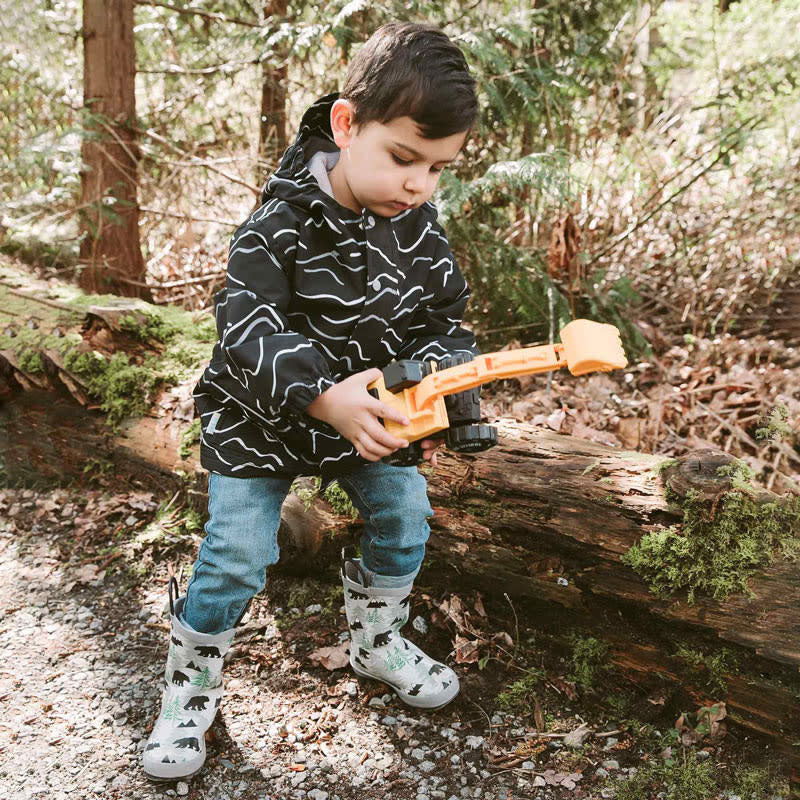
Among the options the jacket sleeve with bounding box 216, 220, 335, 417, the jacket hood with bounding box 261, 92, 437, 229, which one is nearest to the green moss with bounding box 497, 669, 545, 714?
the jacket sleeve with bounding box 216, 220, 335, 417

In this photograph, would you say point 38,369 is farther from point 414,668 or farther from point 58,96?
point 58,96

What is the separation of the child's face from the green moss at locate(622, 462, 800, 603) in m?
1.34

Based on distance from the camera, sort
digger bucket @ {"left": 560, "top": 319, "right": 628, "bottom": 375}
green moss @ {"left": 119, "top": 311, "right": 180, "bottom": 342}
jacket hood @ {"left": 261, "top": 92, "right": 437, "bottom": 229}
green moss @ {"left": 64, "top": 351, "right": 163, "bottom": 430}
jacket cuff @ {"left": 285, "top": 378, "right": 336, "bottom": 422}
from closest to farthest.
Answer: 1. digger bucket @ {"left": 560, "top": 319, "right": 628, "bottom": 375}
2. jacket cuff @ {"left": 285, "top": 378, "right": 336, "bottom": 422}
3. jacket hood @ {"left": 261, "top": 92, "right": 437, "bottom": 229}
4. green moss @ {"left": 64, "top": 351, "right": 163, "bottom": 430}
5. green moss @ {"left": 119, "top": 311, "right": 180, "bottom": 342}

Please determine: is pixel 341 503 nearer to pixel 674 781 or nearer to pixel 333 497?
pixel 333 497

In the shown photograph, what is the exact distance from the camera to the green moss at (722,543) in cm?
221

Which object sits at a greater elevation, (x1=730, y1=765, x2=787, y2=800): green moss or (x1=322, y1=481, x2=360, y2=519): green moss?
(x1=322, y1=481, x2=360, y2=519): green moss

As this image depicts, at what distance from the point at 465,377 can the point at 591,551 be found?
1030mm

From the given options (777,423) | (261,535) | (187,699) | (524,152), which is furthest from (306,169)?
(524,152)

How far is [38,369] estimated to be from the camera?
364cm

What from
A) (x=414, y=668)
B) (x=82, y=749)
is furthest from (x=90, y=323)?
(x=414, y=668)

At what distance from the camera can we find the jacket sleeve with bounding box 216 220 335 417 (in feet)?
5.96

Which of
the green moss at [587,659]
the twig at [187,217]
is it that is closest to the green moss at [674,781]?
the green moss at [587,659]

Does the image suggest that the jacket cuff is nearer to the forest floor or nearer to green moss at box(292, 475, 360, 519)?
green moss at box(292, 475, 360, 519)

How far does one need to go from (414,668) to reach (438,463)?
79cm
